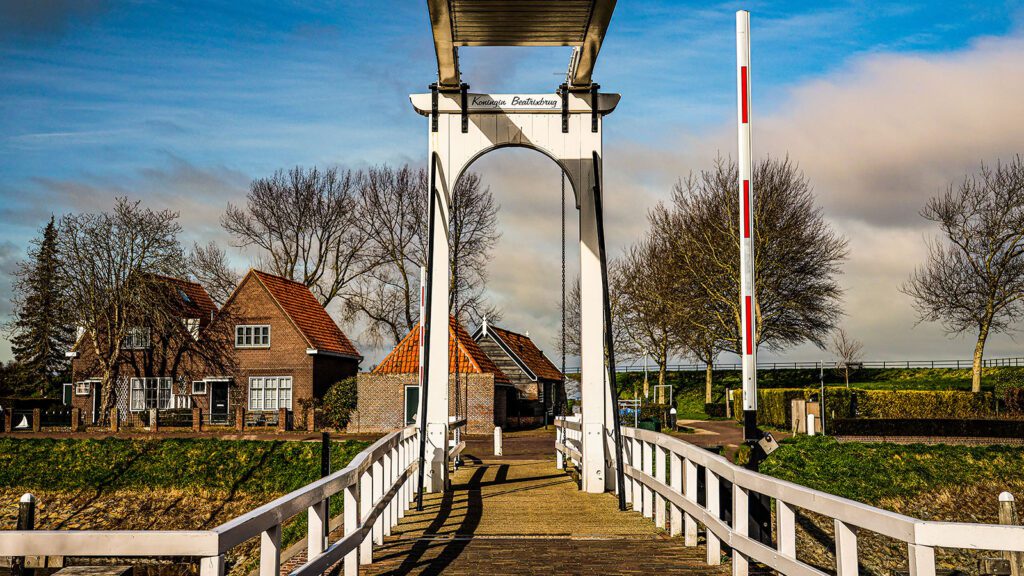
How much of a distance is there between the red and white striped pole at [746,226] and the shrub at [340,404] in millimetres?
30861

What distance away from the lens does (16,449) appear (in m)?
29.0

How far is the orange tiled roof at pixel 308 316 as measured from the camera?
4059cm

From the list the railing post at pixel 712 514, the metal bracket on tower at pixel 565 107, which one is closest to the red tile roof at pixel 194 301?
the metal bracket on tower at pixel 565 107

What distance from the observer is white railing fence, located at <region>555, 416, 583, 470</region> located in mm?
13656

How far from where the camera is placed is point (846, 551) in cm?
439

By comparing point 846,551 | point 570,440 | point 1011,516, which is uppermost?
point 846,551

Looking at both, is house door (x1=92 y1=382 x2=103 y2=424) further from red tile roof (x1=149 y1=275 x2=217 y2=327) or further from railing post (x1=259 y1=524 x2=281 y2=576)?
railing post (x1=259 y1=524 x2=281 y2=576)

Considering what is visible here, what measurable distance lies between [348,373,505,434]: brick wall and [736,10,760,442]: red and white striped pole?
93.5 feet

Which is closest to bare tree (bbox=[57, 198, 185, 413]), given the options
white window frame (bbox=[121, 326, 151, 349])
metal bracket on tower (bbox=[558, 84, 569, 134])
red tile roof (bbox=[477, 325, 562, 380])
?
white window frame (bbox=[121, 326, 151, 349])

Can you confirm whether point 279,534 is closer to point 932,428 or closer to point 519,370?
point 932,428

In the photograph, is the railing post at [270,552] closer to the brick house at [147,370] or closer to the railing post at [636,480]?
the railing post at [636,480]

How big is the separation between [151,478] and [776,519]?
2525 centimetres

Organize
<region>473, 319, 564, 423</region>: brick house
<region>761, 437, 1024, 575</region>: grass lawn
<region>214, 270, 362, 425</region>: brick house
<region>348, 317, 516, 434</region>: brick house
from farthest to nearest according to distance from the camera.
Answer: <region>473, 319, 564, 423</region>: brick house → <region>214, 270, 362, 425</region>: brick house → <region>348, 317, 516, 434</region>: brick house → <region>761, 437, 1024, 575</region>: grass lawn

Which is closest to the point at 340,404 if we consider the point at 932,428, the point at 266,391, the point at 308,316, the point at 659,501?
the point at 266,391
